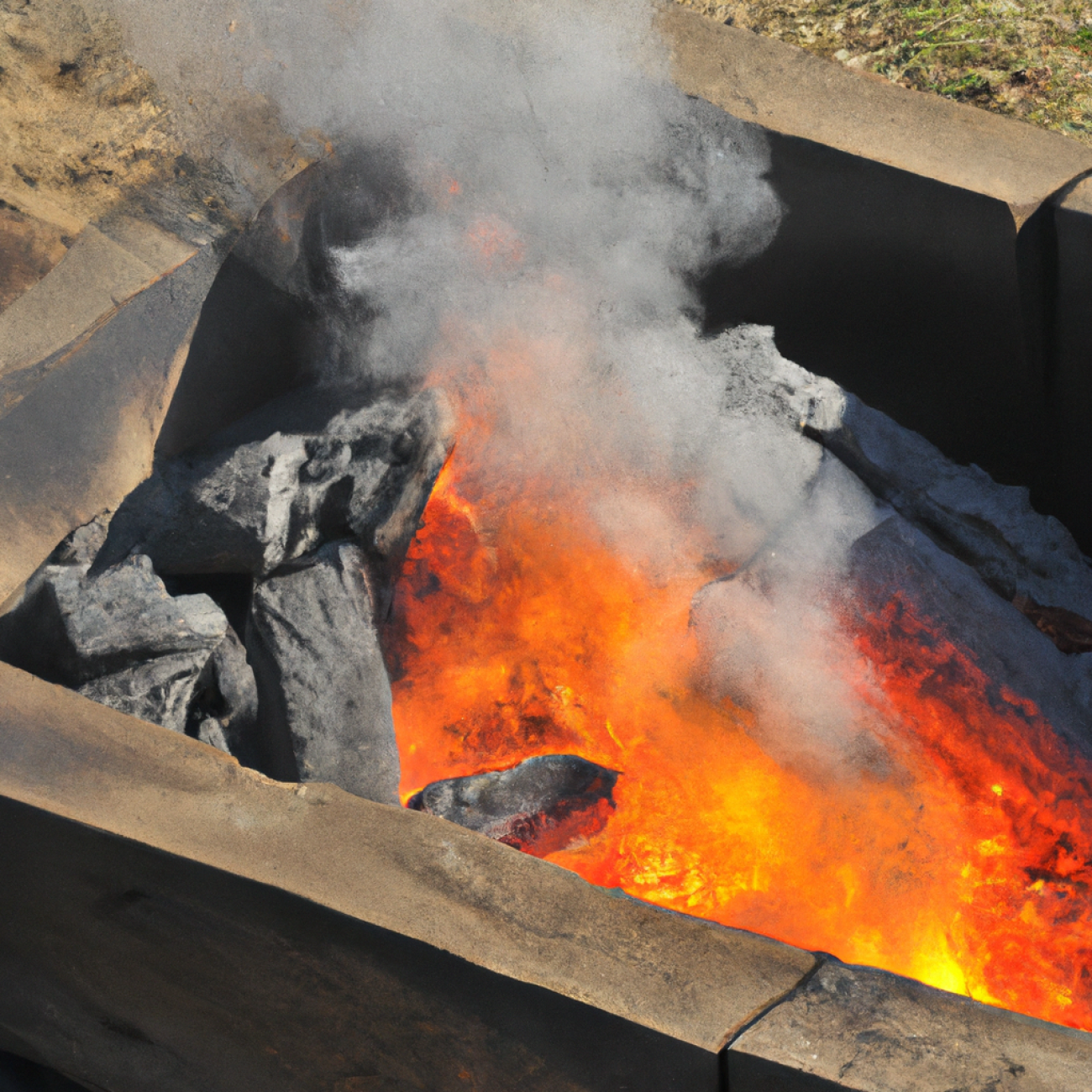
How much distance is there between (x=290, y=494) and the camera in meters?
2.35

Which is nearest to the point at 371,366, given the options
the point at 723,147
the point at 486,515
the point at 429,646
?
the point at 486,515

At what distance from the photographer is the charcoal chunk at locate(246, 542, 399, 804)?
216 centimetres

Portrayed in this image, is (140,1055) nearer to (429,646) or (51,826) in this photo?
(51,826)

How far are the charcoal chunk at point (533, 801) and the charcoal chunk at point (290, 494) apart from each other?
626 mm

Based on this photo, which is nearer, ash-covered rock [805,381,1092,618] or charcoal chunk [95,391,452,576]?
charcoal chunk [95,391,452,576]

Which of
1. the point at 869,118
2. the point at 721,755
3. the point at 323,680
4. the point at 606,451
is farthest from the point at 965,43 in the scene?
the point at 323,680

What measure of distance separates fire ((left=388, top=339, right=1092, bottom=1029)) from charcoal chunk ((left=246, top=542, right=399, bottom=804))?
0.92 ft

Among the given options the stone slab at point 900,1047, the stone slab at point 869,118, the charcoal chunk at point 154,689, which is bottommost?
the charcoal chunk at point 154,689

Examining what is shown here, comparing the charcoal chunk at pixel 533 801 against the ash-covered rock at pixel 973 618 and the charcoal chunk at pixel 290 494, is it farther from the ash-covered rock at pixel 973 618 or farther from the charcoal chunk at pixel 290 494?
the ash-covered rock at pixel 973 618

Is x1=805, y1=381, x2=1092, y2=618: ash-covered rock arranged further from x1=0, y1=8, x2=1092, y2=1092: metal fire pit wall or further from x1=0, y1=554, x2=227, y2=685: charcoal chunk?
x1=0, y1=554, x2=227, y2=685: charcoal chunk

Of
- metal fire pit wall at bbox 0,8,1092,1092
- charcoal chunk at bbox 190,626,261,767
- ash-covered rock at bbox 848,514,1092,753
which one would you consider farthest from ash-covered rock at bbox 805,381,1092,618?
charcoal chunk at bbox 190,626,261,767

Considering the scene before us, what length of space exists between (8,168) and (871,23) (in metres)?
3.45

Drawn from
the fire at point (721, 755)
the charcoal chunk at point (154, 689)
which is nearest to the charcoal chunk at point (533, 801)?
the fire at point (721, 755)

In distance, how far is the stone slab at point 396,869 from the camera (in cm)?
153
